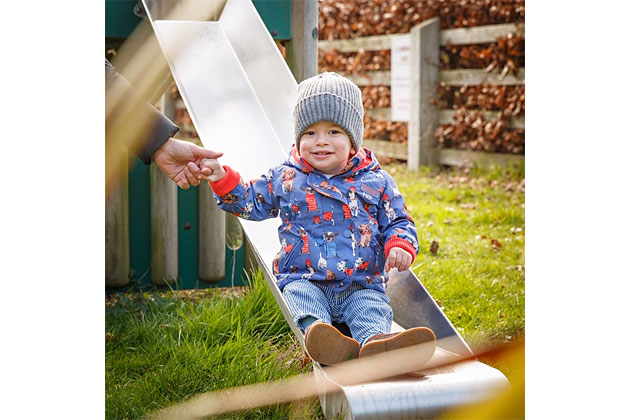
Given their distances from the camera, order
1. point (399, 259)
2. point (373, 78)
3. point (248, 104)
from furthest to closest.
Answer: point (373, 78) < point (248, 104) < point (399, 259)

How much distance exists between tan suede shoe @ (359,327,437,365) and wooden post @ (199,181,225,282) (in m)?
→ 1.43

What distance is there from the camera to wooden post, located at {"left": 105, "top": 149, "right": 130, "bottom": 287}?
3.04 m

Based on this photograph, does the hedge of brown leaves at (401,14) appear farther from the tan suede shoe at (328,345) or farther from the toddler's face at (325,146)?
the tan suede shoe at (328,345)

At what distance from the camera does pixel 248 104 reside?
2842 mm

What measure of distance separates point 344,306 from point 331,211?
272 mm

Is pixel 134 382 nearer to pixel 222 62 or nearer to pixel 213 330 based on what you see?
pixel 213 330

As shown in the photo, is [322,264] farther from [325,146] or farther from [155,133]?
[155,133]

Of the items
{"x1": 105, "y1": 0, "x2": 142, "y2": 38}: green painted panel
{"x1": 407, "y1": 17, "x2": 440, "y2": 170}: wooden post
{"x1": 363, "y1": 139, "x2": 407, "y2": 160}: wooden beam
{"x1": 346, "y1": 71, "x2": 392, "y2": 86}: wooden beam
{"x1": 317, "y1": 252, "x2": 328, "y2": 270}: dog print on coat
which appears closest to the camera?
{"x1": 317, "y1": 252, "x2": 328, "y2": 270}: dog print on coat

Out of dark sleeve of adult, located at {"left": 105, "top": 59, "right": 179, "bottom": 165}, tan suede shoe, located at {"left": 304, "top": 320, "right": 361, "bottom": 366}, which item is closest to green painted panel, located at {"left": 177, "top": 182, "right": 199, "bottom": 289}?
dark sleeve of adult, located at {"left": 105, "top": 59, "right": 179, "bottom": 165}

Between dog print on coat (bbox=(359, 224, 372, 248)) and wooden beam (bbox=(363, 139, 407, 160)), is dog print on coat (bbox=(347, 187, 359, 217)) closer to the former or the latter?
dog print on coat (bbox=(359, 224, 372, 248))

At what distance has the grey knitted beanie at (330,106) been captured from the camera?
2182 millimetres

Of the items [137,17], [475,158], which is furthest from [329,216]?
[475,158]

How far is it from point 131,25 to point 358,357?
1816 millimetres

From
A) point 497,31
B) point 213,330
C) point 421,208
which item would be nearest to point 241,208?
point 213,330
